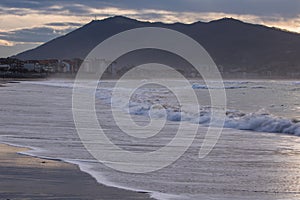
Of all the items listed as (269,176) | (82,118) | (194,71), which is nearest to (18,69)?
(194,71)

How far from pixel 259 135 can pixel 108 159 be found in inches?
209

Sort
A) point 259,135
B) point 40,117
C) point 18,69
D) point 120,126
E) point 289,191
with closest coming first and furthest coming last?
point 289,191
point 259,135
point 120,126
point 40,117
point 18,69

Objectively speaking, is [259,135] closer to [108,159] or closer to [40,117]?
[108,159]

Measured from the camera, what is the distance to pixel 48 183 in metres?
6.48

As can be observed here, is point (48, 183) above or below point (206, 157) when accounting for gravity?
below

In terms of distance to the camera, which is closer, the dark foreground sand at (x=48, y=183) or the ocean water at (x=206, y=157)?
the dark foreground sand at (x=48, y=183)

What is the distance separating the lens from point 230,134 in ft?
42.2

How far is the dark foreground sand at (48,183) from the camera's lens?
591cm

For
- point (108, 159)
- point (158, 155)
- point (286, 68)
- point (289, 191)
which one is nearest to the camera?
point (289, 191)

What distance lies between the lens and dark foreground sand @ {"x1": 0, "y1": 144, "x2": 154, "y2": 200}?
5.91 m

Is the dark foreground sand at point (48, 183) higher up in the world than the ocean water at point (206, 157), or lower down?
lower down

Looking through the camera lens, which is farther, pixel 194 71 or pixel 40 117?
pixel 194 71

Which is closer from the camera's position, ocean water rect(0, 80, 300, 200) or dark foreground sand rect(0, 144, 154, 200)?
dark foreground sand rect(0, 144, 154, 200)

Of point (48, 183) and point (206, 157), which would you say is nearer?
point (48, 183)
